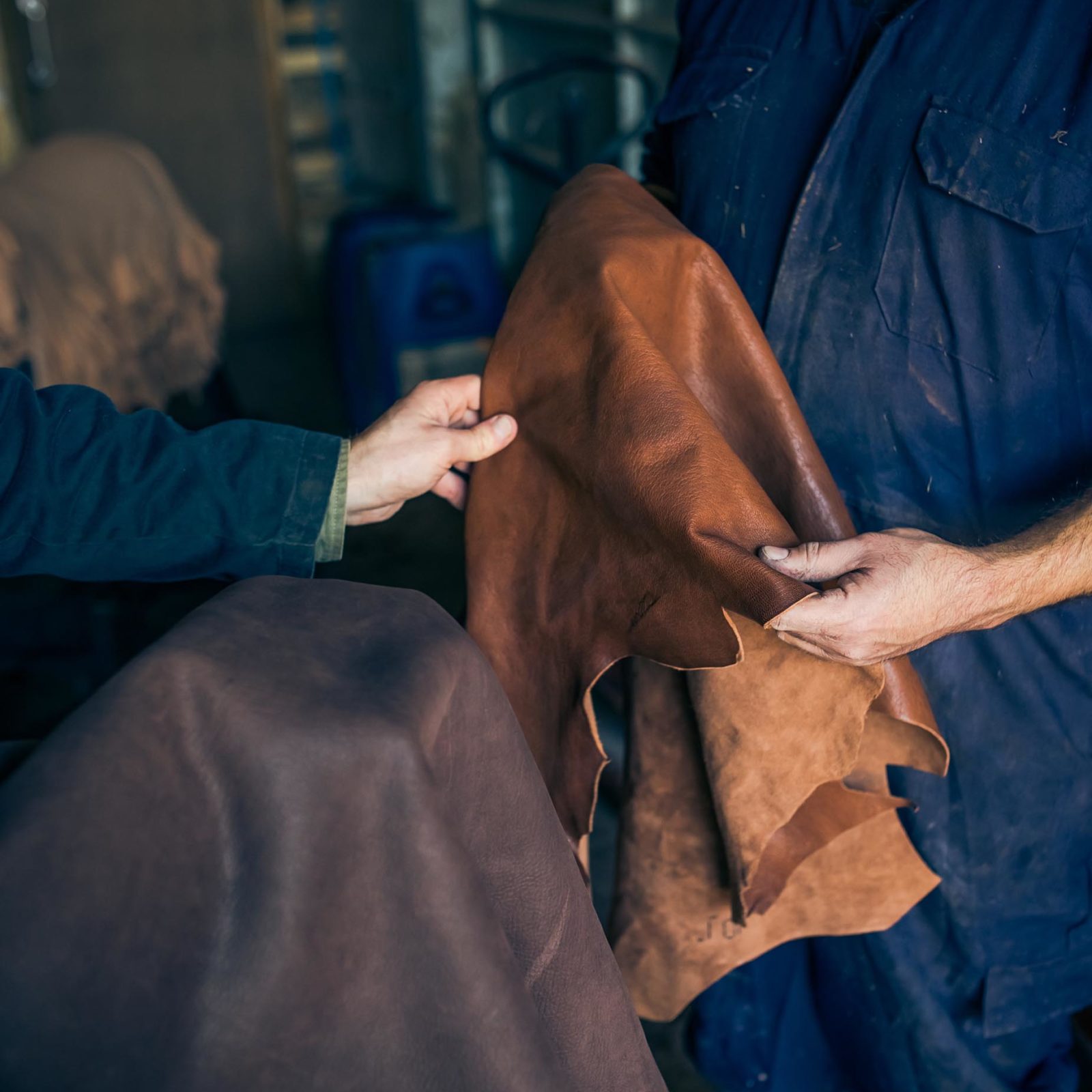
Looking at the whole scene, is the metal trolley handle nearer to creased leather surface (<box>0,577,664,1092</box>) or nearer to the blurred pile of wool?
the blurred pile of wool

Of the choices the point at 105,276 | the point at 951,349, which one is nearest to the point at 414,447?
the point at 951,349

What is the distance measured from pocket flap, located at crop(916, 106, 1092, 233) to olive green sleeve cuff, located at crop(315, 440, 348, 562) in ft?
1.92

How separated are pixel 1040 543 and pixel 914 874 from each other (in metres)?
0.37

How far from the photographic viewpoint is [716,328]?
0.98 meters

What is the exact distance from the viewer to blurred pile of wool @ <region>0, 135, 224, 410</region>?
230cm

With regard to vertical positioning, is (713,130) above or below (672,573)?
above

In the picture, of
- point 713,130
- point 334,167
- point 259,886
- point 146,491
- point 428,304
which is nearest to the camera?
point 259,886

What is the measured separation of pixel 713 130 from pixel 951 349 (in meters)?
0.38

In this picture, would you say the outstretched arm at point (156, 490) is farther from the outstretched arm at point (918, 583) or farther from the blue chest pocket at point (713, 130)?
the blue chest pocket at point (713, 130)

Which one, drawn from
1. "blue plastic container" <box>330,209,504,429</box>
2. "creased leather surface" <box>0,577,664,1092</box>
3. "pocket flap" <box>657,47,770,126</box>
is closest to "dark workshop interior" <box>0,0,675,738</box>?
"blue plastic container" <box>330,209,504,429</box>

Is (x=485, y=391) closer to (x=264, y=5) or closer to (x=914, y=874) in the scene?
(x=914, y=874)

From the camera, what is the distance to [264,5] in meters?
5.93

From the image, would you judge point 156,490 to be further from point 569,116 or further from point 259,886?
point 569,116

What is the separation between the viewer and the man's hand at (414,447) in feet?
3.29
